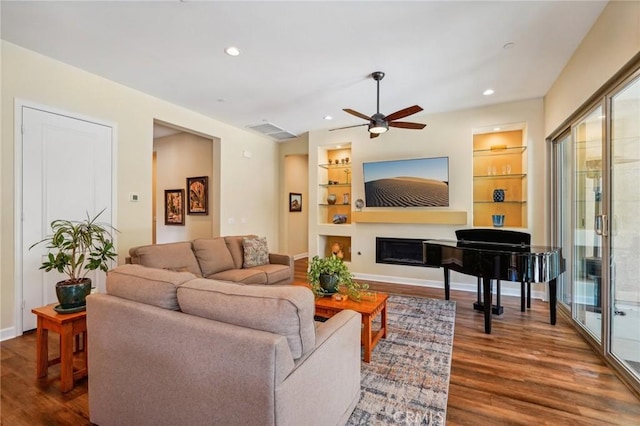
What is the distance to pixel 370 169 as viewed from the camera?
5.47 m

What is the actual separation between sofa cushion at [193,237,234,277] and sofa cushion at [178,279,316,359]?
8.24 feet

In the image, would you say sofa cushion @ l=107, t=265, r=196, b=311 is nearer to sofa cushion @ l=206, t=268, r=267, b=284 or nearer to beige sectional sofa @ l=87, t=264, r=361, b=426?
beige sectional sofa @ l=87, t=264, r=361, b=426

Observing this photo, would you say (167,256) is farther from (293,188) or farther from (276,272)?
(293,188)

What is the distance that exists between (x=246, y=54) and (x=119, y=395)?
309 centimetres

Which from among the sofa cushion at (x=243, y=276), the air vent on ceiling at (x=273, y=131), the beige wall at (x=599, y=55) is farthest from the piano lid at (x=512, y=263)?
the air vent on ceiling at (x=273, y=131)

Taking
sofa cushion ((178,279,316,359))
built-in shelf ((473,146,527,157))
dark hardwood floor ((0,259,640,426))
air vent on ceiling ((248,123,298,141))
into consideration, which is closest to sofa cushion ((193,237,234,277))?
dark hardwood floor ((0,259,640,426))

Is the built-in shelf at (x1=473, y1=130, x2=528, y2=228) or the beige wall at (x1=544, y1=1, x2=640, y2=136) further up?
the beige wall at (x1=544, y1=1, x2=640, y2=136)

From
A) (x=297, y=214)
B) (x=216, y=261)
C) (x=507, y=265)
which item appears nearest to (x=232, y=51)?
(x=216, y=261)

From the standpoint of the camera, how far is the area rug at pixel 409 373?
1851 mm

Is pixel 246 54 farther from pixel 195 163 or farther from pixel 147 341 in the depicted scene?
pixel 195 163

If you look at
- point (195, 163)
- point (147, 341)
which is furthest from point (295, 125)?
point (147, 341)

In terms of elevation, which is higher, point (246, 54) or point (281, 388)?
point (246, 54)

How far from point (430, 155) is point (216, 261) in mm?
3808

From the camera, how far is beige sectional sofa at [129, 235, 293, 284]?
11.1ft
